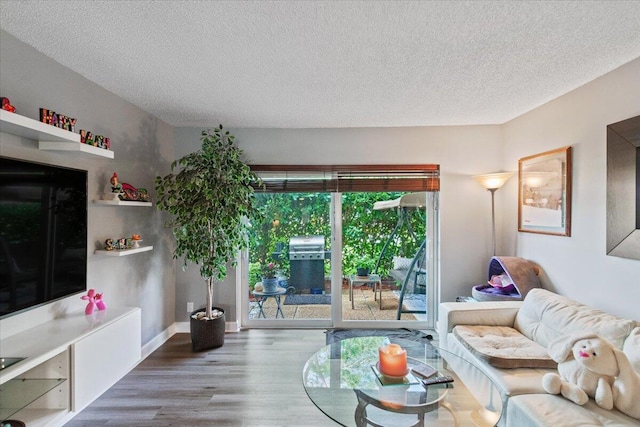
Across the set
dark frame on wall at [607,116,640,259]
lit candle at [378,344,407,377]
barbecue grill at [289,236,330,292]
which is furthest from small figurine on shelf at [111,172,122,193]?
dark frame on wall at [607,116,640,259]

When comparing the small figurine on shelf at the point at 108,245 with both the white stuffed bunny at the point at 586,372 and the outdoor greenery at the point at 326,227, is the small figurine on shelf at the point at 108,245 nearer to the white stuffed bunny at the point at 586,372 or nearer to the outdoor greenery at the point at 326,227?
the outdoor greenery at the point at 326,227

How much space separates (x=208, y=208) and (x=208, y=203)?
1.9 inches

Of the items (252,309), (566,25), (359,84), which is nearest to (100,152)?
(359,84)

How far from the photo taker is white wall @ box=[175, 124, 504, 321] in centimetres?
347

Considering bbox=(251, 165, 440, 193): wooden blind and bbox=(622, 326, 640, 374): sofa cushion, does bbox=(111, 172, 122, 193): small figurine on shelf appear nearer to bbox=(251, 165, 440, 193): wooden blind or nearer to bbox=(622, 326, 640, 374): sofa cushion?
bbox=(251, 165, 440, 193): wooden blind

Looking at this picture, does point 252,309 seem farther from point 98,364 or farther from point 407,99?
point 407,99

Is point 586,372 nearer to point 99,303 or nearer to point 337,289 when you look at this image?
point 337,289

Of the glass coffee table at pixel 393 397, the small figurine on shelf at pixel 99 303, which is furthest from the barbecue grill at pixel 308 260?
the small figurine on shelf at pixel 99 303

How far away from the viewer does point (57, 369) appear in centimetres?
173

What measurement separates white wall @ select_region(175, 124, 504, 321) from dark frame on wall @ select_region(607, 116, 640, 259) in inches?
53.4

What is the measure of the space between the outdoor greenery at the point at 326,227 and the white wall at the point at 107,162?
3.47ft

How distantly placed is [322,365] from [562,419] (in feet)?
4.18

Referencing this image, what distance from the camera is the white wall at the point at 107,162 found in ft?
5.86

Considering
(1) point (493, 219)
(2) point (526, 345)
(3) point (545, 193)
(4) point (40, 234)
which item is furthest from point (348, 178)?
(4) point (40, 234)
